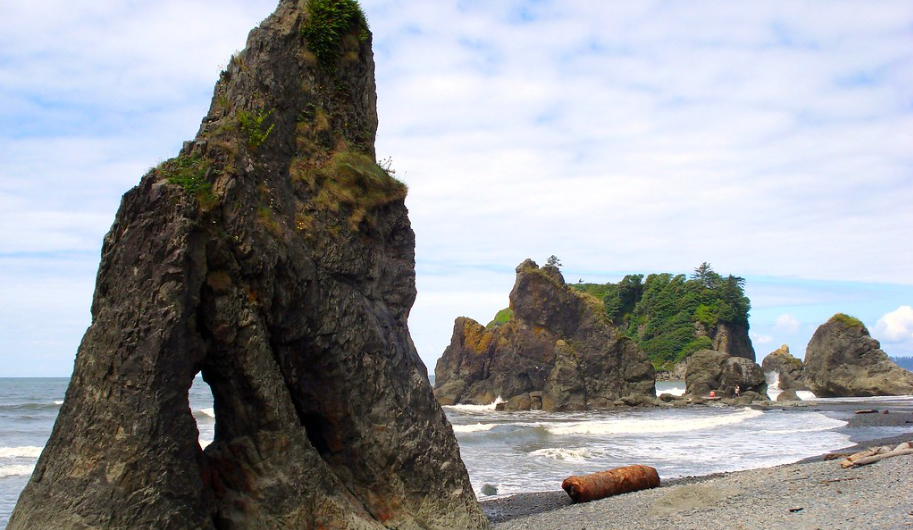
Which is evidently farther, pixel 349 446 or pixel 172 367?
pixel 349 446

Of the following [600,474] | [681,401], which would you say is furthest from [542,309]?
[600,474]

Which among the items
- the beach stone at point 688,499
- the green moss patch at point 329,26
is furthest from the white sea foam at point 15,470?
the beach stone at point 688,499

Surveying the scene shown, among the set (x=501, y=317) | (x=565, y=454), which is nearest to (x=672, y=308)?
(x=501, y=317)

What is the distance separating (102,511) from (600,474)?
10798 millimetres

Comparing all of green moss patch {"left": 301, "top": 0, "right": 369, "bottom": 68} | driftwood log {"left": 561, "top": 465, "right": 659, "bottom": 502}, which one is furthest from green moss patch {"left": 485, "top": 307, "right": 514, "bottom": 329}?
green moss patch {"left": 301, "top": 0, "right": 369, "bottom": 68}

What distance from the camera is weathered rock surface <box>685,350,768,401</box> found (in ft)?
208

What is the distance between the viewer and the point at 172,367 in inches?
319

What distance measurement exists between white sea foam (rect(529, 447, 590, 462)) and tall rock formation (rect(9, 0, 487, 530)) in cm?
1458

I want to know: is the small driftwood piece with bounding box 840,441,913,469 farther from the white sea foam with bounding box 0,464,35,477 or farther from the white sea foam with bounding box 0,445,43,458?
the white sea foam with bounding box 0,445,43,458

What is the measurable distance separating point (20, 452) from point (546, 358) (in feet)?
155

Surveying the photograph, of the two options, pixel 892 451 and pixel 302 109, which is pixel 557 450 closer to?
pixel 892 451

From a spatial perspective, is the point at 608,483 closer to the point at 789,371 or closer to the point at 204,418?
the point at 204,418

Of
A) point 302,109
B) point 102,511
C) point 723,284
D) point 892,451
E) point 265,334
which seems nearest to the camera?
point 102,511

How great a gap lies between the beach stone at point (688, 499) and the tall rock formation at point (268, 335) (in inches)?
143
